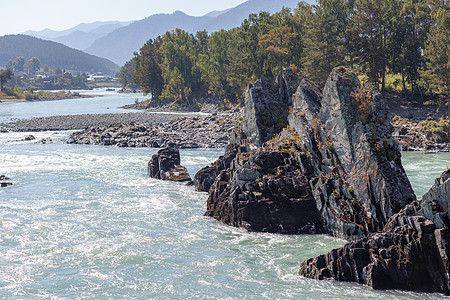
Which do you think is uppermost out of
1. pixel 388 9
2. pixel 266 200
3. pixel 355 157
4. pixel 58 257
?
pixel 388 9

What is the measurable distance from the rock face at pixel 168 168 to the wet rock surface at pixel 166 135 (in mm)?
17968

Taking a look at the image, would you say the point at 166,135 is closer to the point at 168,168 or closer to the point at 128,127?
the point at 128,127

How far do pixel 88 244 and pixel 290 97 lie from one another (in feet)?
78.6

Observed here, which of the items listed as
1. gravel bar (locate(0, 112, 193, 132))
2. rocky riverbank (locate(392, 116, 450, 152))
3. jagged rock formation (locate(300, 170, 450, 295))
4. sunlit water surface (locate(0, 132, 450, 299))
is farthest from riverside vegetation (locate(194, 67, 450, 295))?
gravel bar (locate(0, 112, 193, 132))

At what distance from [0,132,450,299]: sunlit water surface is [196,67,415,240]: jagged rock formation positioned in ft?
4.84

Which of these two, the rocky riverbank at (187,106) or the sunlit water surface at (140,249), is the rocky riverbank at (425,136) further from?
the rocky riverbank at (187,106)

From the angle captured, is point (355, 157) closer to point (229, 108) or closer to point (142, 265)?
point (142, 265)

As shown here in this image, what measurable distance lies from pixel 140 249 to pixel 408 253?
15067 mm

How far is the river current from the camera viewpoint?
875 inches

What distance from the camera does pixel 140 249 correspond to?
27.9 meters

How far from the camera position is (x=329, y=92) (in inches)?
1211

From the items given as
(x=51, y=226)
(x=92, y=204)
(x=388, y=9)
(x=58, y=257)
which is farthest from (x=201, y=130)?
(x=58, y=257)

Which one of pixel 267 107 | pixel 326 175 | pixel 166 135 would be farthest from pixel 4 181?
pixel 166 135

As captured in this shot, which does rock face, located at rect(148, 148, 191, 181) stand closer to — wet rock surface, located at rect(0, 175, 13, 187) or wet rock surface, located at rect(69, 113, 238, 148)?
wet rock surface, located at rect(0, 175, 13, 187)
